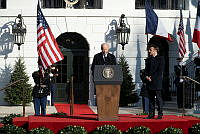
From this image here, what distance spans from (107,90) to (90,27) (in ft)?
32.2

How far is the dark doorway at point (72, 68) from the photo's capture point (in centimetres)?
2077

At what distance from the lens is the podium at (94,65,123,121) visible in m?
10.6

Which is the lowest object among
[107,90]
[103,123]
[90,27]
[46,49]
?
[103,123]

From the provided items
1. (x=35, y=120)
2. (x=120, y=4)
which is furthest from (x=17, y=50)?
(x=35, y=120)

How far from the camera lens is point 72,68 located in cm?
2094

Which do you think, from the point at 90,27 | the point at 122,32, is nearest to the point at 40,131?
the point at 122,32

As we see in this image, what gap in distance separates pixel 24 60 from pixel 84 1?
3.87m

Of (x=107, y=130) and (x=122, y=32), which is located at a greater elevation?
(x=122, y=32)

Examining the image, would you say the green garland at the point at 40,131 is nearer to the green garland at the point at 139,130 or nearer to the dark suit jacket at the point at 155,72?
the green garland at the point at 139,130

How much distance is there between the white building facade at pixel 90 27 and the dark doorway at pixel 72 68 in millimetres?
672

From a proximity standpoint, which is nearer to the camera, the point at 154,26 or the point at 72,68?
the point at 154,26

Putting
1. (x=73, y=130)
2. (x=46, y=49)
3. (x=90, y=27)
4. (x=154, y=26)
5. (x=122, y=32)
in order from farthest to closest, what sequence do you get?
(x=90, y=27) < (x=122, y=32) < (x=154, y=26) < (x=46, y=49) < (x=73, y=130)

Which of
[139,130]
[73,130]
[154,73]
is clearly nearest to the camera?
[73,130]

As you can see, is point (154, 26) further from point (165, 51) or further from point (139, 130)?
point (139, 130)
